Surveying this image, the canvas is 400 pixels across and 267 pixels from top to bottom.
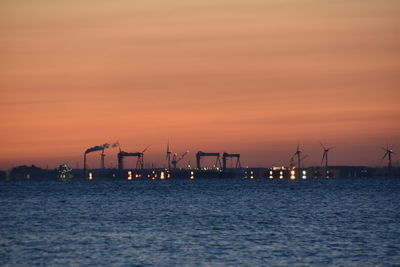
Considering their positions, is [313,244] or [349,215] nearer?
[313,244]

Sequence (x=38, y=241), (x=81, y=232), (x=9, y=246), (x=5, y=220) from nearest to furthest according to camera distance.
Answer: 1. (x=9, y=246)
2. (x=38, y=241)
3. (x=81, y=232)
4. (x=5, y=220)

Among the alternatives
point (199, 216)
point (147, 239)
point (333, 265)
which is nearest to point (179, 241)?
point (147, 239)

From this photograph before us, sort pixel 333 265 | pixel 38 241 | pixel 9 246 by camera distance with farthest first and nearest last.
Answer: pixel 38 241
pixel 9 246
pixel 333 265

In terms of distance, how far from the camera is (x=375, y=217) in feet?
379

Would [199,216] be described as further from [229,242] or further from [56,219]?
[229,242]

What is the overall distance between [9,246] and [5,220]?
40982 mm

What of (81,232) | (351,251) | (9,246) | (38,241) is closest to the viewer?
(351,251)

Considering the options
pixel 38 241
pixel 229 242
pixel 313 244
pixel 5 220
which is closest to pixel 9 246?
pixel 38 241

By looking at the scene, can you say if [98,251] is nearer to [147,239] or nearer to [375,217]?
[147,239]

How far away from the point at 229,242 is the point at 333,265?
1883 centimetres

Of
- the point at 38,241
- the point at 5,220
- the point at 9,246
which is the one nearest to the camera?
the point at 9,246

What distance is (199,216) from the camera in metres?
120

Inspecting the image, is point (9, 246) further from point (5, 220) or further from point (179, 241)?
point (5, 220)

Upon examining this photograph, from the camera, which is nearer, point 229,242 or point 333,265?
point 333,265
